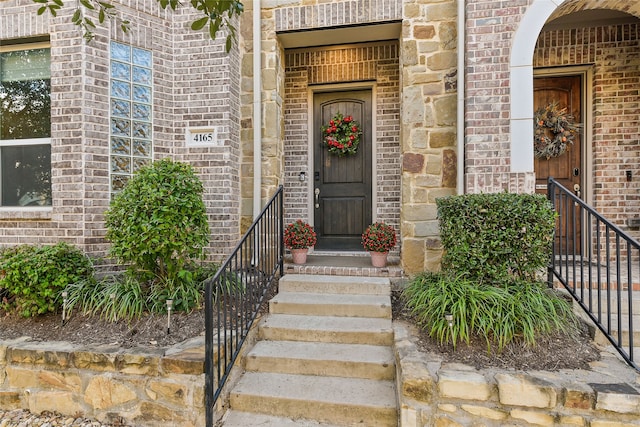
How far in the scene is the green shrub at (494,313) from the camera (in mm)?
2269

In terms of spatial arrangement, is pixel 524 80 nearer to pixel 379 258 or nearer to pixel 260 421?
pixel 379 258

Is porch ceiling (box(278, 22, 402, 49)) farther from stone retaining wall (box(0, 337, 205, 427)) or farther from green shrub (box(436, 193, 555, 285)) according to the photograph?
stone retaining wall (box(0, 337, 205, 427))

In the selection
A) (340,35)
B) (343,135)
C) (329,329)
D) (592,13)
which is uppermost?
(592,13)

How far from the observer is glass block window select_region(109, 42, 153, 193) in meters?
3.48

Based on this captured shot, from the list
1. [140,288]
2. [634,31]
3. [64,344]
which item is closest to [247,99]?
[140,288]

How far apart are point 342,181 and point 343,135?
580mm

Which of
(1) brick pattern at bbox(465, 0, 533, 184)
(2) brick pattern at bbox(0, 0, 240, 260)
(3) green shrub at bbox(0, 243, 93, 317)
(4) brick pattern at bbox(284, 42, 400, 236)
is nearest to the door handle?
(1) brick pattern at bbox(465, 0, 533, 184)

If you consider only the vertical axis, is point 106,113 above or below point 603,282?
above

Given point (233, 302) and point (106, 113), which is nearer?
point (233, 302)

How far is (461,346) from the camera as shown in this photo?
7.58ft

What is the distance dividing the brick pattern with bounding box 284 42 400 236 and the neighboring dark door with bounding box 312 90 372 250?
14 cm

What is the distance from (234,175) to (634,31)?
458cm

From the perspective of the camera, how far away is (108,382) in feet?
7.65

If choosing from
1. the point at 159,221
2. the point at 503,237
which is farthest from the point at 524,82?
the point at 159,221
